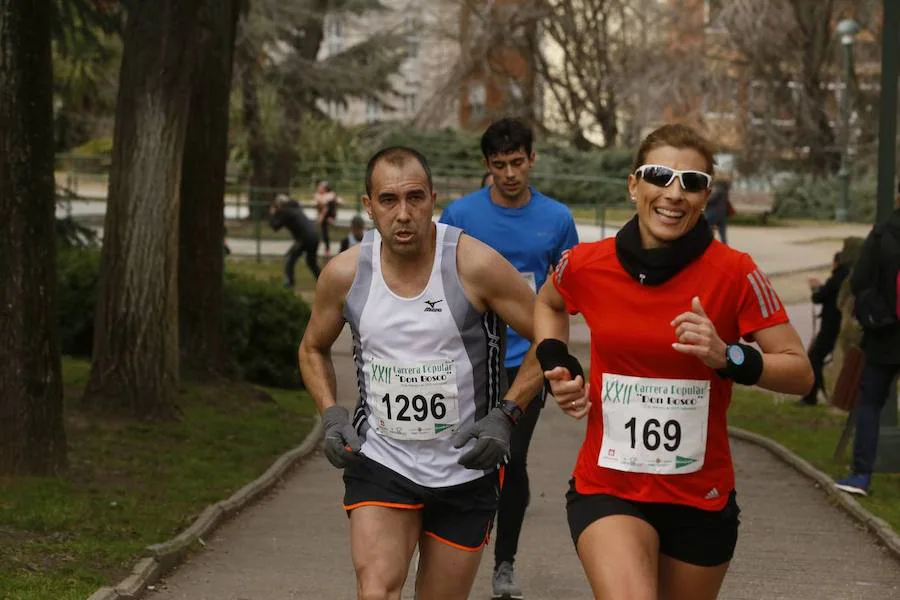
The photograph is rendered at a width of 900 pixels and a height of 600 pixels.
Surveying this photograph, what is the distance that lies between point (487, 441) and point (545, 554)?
3915 millimetres

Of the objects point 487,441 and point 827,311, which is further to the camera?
point 827,311

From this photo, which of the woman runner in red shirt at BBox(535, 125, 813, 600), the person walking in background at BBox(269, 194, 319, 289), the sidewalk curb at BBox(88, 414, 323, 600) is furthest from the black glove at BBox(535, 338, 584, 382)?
the person walking in background at BBox(269, 194, 319, 289)

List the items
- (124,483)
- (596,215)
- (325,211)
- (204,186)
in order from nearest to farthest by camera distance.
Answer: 1. (124,483)
2. (204,186)
3. (325,211)
4. (596,215)

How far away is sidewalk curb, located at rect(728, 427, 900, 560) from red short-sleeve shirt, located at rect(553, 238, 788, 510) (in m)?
4.57

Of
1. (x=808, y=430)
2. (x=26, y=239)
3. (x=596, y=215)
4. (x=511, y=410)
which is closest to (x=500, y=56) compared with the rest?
(x=596, y=215)

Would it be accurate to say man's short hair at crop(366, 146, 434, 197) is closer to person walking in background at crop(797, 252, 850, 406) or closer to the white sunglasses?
the white sunglasses

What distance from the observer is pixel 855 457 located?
35.7ft

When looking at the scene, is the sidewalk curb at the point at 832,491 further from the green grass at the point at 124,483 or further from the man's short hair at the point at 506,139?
the green grass at the point at 124,483

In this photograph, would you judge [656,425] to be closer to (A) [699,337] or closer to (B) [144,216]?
(A) [699,337]

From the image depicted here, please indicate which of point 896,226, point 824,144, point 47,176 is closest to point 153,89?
point 47,176

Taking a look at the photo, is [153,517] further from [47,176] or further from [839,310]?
[839,310]

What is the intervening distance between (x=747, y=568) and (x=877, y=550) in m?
0.98

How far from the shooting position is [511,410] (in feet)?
18.0

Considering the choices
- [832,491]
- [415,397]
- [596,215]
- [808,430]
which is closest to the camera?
[415,397]
